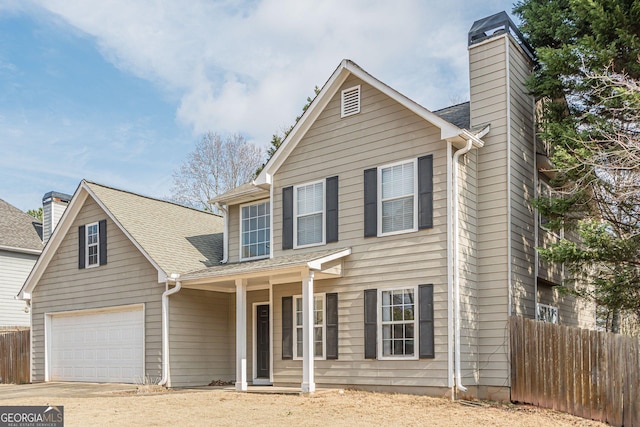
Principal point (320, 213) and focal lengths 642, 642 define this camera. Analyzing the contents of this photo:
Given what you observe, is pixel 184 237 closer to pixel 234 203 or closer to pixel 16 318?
pixel 234 203

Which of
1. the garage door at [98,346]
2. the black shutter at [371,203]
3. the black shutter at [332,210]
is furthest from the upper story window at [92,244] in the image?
the black shutter at [371,203]

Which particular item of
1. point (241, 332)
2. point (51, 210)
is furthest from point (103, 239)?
point (241, 332)

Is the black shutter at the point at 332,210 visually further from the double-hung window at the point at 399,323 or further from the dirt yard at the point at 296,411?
the dirt yard at the point at 296,411

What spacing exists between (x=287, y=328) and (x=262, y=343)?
5.68 feet

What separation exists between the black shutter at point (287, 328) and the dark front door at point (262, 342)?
1.40m

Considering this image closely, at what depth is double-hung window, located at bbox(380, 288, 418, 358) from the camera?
13203 mm

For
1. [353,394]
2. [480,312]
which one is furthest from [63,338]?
[480,312]

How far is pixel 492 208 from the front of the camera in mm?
13617

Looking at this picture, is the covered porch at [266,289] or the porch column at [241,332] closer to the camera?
the covered porch at [266,289]

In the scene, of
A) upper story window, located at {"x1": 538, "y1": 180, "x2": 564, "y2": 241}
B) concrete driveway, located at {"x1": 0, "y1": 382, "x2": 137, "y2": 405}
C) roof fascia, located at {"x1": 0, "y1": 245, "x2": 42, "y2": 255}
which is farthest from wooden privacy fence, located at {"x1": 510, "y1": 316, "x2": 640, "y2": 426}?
roof fascia, located at {"x1": 0, "y1": 245, "x2": 42, "y2": 255}

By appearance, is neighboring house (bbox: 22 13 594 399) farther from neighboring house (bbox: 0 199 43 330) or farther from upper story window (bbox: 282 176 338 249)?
neighboring house (bbox: 0 199 43 330)

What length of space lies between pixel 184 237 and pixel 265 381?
524 cm

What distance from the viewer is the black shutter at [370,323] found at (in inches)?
535

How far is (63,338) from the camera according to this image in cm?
1961
